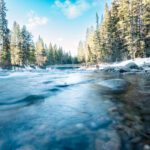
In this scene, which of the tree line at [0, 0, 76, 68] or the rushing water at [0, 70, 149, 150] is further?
the tree line at [0, 0, 76, 68]

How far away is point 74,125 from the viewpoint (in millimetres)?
4684

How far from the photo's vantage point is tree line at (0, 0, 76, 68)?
42469mm

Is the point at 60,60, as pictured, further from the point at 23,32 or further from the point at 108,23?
the point at 108,23

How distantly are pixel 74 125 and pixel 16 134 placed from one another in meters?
1.35

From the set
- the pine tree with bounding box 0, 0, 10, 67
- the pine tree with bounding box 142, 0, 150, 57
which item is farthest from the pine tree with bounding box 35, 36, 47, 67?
the pine tree with bounding box 142, 0, 150, 57

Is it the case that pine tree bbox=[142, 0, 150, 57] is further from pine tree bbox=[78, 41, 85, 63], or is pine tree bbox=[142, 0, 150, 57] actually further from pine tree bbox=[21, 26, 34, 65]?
pine tree bbox=[78, 41, 85, 63]

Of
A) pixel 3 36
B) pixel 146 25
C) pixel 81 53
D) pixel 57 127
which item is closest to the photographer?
pixel 57 127

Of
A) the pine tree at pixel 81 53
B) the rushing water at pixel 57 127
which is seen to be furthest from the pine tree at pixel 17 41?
the rushing water at pixel 57 127

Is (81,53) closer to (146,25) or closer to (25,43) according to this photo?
(25,43)

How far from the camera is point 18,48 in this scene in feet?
181

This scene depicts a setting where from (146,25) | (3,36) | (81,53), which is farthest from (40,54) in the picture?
(146,25)

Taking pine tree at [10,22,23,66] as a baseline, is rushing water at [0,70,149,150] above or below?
below

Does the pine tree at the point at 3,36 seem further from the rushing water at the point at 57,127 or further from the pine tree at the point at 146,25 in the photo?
the rushing water at the point at 57,127

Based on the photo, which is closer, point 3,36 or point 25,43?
point 3,36
